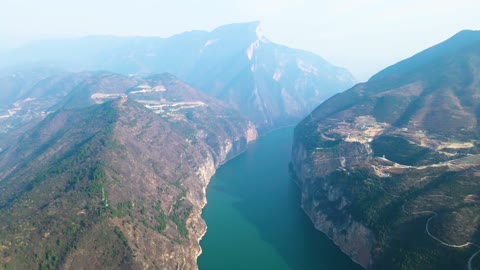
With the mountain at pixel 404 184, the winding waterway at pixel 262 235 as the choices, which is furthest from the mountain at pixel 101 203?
the mountain at pixel 404 184

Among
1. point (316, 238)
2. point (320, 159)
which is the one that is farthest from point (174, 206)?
point (320, 159)

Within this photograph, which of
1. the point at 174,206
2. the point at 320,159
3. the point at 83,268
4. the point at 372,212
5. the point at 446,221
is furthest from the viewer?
the point at 320,159

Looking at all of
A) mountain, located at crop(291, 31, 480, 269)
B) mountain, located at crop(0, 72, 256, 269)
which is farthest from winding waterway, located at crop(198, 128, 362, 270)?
mountain, located at crop(0, 72, 256, 269)

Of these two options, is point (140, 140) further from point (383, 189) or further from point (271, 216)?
point (383, 189)

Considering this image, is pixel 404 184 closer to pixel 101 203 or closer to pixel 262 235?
pixel 262 235

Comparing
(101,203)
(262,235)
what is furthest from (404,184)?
(101,203)

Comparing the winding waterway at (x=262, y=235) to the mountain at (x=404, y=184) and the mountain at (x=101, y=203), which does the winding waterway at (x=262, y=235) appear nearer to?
the mountain at (x=404, y=184)
